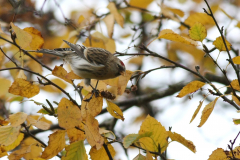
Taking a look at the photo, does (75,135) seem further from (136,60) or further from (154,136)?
(136,60)

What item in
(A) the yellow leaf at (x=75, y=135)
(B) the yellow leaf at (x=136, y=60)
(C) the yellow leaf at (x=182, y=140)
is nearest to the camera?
(C) the yellow leaf at (x=182, y=140)

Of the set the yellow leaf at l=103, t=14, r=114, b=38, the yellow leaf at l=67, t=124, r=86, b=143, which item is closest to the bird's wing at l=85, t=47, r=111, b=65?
the yellow leaf at l=103, t=14, r=114, b=38

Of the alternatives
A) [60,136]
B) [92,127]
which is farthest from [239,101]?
[60,136]

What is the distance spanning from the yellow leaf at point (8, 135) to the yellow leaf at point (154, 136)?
0.56 meters

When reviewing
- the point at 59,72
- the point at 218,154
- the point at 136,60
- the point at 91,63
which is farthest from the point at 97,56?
the point at 136,60

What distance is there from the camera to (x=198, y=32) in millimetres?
1430

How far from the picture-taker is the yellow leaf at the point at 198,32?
1.42m

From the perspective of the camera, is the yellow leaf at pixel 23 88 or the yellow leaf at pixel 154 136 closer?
A: the yellow leaf at pixel 154 136

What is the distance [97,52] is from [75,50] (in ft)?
0.82

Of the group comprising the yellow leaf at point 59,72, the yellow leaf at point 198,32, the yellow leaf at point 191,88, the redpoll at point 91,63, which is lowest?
the yellow leaf at point 191,88

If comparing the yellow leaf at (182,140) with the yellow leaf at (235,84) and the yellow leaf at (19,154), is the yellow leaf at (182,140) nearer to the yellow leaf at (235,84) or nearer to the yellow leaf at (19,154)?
the yellow leaf at (235,84)

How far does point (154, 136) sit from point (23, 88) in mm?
703

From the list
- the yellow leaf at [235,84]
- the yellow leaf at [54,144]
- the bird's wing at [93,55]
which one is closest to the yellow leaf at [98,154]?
the yellow leaf at [54,144]

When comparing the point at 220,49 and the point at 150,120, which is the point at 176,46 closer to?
the point at 220,49
